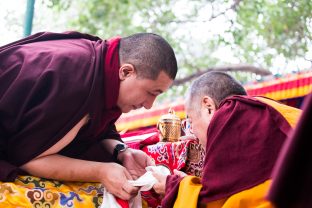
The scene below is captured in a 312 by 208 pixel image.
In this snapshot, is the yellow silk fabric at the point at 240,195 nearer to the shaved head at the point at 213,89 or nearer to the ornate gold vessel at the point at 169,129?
the shaved head at the point at 213,89

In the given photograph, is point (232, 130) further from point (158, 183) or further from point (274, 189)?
point (274, 189)

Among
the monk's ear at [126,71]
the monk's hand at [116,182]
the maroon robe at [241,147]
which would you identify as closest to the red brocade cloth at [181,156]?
the monk's hand at [116,182]

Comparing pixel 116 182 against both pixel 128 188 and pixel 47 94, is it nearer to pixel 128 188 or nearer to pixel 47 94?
pixel 128 188

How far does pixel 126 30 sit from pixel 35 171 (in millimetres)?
6912

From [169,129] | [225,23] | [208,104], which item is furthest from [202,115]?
[225,23]

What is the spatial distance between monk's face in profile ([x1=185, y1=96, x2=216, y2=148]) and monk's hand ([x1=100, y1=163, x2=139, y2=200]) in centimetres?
36

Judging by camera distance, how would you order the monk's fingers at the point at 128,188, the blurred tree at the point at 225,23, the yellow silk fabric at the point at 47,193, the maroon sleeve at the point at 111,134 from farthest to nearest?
1. the blurred tree at the point at 225,23
2. the maroon sleeve at the point at 111,134
3. the monk's fingers at the point at 128,188
4. the yellow silk fabric at the point at 47,193

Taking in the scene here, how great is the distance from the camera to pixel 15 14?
8930 mm

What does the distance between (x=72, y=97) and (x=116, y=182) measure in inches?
15.6

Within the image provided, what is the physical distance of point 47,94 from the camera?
213 centimetres

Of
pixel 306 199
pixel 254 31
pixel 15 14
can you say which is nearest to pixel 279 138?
pixel 306 199

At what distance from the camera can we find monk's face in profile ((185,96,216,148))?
89.0 inches

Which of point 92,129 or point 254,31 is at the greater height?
point 92,129

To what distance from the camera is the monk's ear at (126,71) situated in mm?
2342
